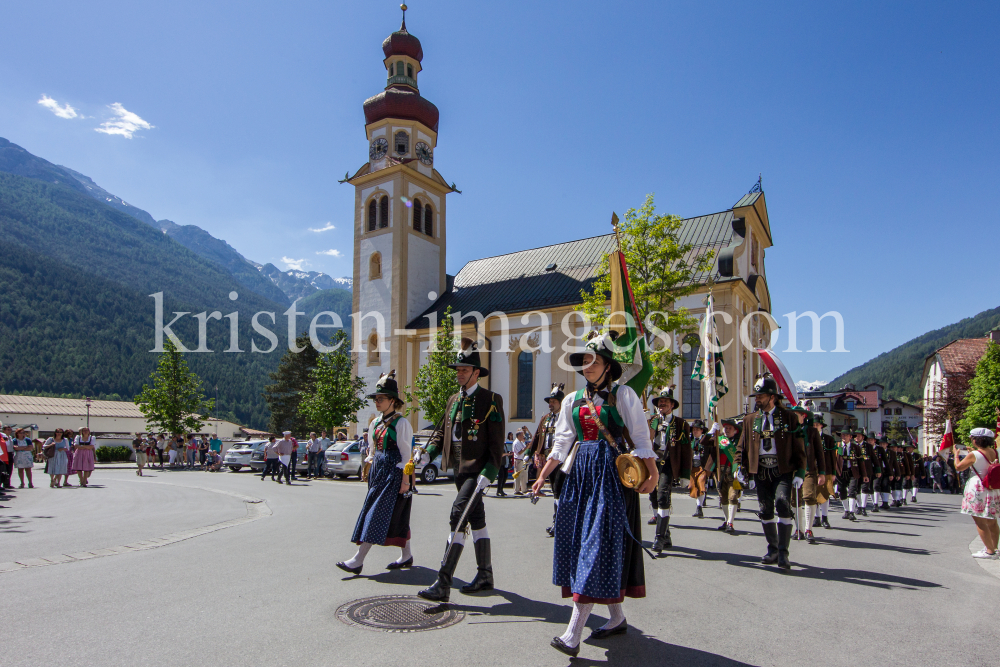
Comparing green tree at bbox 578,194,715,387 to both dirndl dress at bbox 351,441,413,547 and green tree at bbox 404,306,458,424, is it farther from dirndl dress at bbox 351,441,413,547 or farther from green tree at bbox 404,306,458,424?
dirndl dress at bbox 351,441,413,547

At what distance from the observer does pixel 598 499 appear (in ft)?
13.6

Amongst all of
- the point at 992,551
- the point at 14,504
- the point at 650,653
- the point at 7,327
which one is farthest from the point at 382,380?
the point at 7,327

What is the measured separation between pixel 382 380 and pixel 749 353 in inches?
1155

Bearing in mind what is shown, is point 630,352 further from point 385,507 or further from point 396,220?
point 396,220

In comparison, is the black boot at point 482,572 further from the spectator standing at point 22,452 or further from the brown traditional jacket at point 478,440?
the spectator standing at point 22,452

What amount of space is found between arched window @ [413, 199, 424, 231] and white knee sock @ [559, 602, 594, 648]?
130 feet

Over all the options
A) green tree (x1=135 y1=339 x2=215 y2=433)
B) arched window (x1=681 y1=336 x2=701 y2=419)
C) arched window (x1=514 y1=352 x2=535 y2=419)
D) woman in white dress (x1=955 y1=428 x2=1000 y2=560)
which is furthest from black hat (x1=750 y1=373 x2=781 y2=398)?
green tree (x1=135 y1=339 x2=215 y2=433)

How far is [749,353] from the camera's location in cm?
3259

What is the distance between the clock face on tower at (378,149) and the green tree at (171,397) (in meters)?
17.5

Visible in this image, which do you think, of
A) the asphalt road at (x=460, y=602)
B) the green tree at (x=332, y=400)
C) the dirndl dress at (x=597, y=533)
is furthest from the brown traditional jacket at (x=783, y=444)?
the green tree at (x=332, y=400)

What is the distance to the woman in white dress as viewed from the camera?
25.8 ft

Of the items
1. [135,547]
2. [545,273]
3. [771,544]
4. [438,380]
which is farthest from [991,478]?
[545,273]

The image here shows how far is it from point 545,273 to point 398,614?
35501 mm

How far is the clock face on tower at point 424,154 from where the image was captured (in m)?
42.7
